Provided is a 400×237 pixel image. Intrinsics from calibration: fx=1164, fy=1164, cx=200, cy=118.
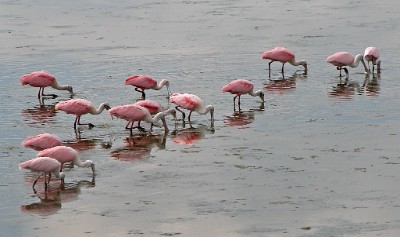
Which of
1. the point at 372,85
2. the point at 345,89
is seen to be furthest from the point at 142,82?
the point at 372,85

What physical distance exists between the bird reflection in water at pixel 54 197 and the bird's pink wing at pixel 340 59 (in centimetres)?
824

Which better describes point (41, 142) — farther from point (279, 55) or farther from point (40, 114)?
point (279, 55)

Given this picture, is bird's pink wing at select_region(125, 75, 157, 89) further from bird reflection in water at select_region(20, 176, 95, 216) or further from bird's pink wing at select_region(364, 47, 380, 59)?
bird reflection in water at select_region(20, 176, 95, 216)

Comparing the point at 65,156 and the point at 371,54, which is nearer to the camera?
the point at 65,156

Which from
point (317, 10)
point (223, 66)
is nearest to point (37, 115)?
point (223, 66)

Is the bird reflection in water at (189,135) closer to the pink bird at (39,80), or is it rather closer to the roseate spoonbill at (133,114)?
the roseate spoonbill at (133,114)

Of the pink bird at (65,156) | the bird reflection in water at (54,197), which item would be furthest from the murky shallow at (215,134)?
the pink bird at (65,156)

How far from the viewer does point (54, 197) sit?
1373 cm

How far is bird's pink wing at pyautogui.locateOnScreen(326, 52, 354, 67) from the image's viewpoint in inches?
844

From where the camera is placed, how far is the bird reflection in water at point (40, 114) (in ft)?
59.8

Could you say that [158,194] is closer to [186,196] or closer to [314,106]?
[186,196]

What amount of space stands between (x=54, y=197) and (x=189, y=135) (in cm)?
370

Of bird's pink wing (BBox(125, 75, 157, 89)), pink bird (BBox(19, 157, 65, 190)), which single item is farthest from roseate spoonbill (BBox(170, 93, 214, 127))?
pink bird (BBox(19, 157, 65, 190))

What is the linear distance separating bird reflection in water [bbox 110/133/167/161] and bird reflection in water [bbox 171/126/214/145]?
0.18 metres
